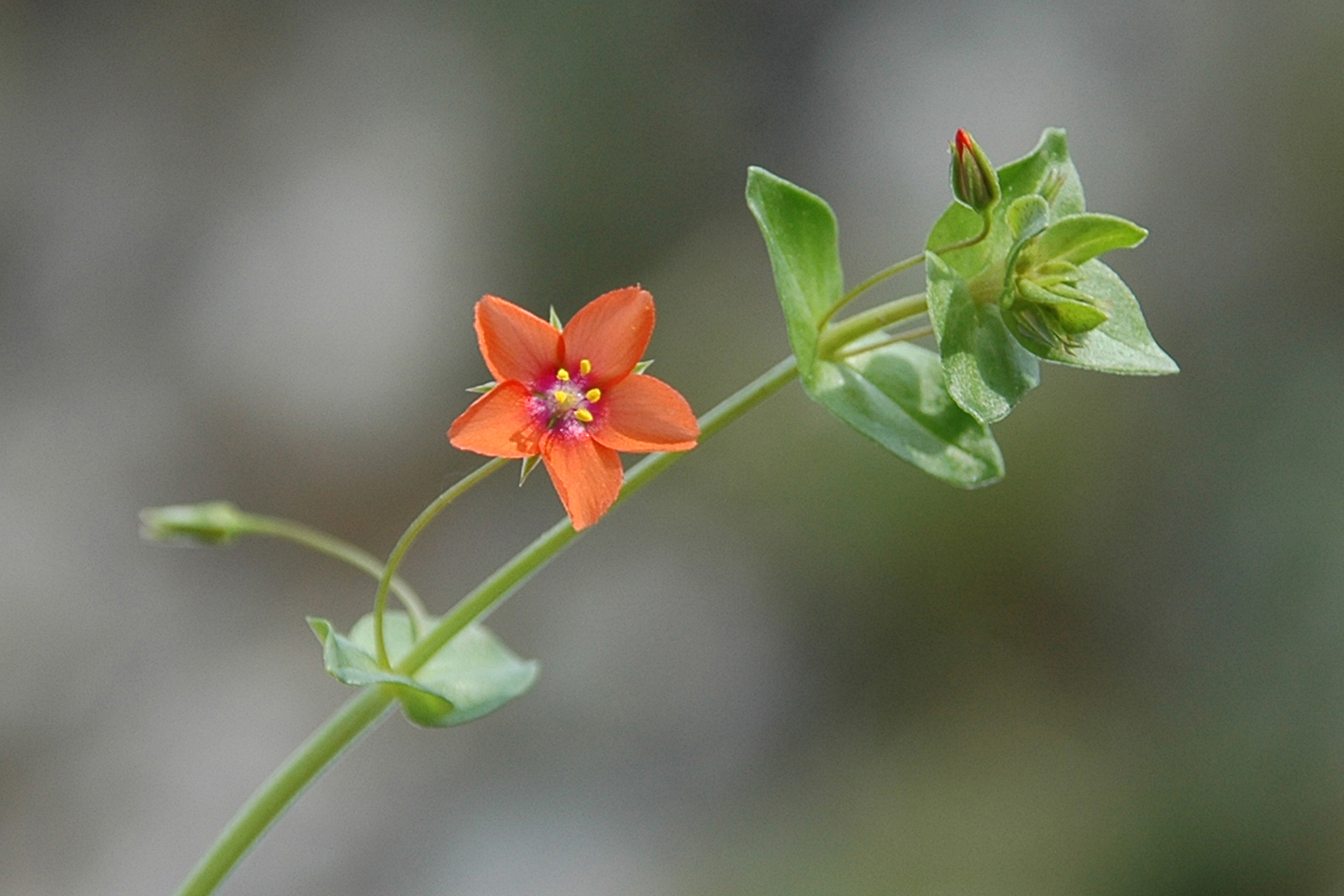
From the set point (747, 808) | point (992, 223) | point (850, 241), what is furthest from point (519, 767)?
point (992, 223)

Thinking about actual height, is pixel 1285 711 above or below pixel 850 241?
below

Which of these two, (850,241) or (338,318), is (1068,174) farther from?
(338,318)

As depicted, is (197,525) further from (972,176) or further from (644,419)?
(972,176)

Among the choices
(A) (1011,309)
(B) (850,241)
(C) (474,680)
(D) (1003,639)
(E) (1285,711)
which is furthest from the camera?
(B) (850,241)

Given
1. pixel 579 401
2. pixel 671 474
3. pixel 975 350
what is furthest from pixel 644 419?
pixel 671 474

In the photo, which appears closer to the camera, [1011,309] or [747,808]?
[1011,309]

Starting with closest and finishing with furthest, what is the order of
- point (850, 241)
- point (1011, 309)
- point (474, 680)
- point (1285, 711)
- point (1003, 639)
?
point (1011, 309) → point (474, 680) → point (1285, 711) → point (1003, 639) → point (850, 241)

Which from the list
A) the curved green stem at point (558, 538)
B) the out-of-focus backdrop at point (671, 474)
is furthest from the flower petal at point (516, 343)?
the out-of-focus backdrop at point (671, 474)

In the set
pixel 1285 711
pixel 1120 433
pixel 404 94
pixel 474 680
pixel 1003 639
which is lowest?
pixel 1285 711
